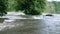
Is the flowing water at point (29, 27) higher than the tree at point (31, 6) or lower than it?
higher

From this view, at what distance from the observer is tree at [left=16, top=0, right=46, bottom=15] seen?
4032cm

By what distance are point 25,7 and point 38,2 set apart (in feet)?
10.0

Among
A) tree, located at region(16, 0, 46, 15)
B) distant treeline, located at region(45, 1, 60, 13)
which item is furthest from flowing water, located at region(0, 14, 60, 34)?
distant treeline, located at region(45, 1, 60, 13)

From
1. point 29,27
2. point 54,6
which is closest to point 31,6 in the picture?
point 54,6

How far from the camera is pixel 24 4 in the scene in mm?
41688

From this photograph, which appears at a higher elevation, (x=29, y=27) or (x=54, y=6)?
(x=29, y=27)

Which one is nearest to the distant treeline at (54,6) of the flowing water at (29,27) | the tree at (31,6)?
the tree at (31,6)

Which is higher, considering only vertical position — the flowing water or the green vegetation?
the flowing water

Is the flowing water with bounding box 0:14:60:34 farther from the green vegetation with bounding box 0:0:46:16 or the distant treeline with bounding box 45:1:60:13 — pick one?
the distant treeline with bounding box 45:1:60:13

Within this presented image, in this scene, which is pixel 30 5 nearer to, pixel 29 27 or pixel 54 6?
pixel 54 6

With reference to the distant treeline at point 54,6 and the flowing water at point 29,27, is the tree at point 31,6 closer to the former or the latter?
the distant treeline at point 54,6

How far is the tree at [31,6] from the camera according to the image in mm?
40322

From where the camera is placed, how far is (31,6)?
4100 centimetres

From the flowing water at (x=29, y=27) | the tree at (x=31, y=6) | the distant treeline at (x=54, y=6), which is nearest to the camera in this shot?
the flowing water at (x=29, y=27)
